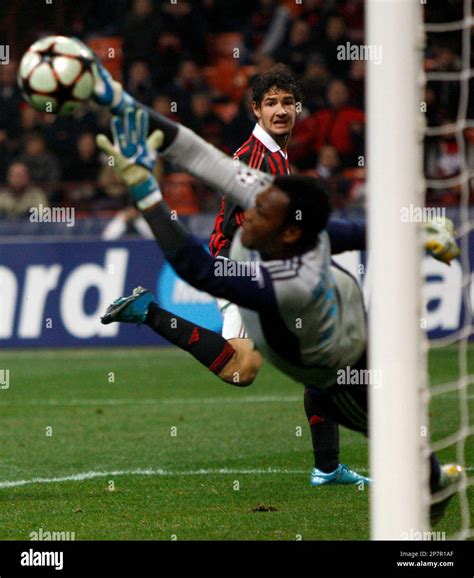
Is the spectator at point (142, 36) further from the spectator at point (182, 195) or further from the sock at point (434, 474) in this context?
the sock at point (434, 474)

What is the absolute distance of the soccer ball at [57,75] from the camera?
4.43 metres

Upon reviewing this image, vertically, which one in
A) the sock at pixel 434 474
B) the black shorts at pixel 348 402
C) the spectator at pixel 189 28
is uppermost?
the spectator at pixel 189 28

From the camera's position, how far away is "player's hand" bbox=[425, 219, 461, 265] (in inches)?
211

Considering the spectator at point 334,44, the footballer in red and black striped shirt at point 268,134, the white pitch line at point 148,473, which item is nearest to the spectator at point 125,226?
the spectator at point 334,44

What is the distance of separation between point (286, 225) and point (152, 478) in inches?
109

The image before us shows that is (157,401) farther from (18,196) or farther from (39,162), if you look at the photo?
(39,162)

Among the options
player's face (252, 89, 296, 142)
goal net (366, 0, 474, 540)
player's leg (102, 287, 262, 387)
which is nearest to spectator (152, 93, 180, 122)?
player's face (252, 89, 296, 142)

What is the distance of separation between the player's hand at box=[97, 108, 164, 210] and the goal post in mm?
769

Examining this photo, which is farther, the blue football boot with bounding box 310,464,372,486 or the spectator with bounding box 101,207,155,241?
the spectator with bounding box 101,207,155,241

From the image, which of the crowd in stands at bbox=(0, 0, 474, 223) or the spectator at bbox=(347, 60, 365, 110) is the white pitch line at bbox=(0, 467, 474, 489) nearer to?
the crowd in stands at bbox=(0, 0, 474, 223)

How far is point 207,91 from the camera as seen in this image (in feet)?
54.7

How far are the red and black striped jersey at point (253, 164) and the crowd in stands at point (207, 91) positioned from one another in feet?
23.3
